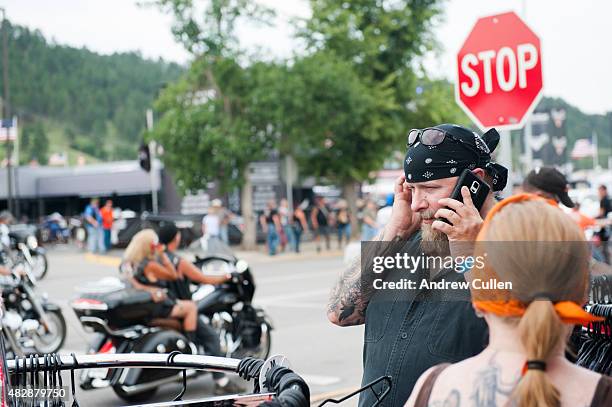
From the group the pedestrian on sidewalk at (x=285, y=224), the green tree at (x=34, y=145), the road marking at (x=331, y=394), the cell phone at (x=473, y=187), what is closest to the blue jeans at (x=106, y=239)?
the pedestrian on sidewalk at (x=285, y=224)

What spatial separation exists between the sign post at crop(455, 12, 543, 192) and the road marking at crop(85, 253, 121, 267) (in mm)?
18777

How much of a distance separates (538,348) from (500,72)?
4.97 metres

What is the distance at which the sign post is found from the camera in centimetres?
613

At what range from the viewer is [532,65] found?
20.2 ft

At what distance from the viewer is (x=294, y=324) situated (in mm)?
11195

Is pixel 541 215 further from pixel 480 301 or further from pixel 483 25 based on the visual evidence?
pixel 483 25

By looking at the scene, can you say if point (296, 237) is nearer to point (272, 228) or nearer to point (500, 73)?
point (272, 228)

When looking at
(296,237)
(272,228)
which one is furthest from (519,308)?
(296,237)

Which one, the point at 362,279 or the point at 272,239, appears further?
the point at 272,239

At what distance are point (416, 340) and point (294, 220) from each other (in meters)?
26.0

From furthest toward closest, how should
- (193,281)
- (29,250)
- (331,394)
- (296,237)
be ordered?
1. (296,237)
2. (29,250)
3. (193,281)
4. (331,394)

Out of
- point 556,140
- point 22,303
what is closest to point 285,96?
point 22,303

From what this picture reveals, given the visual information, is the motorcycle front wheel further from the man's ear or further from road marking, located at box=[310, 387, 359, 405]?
the man's ear

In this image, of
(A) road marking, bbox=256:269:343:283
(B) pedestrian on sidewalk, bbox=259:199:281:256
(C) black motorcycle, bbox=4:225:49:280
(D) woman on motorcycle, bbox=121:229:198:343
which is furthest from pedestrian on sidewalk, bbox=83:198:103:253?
(D) woman on motorcycle, bbox=121:229:198:343
